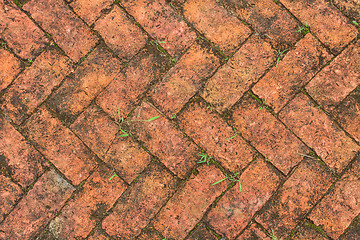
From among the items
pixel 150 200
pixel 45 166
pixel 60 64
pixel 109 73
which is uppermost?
pixel 109 73

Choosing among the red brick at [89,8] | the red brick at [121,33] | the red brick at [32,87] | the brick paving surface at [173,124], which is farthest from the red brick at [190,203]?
the red brick at [89,8]

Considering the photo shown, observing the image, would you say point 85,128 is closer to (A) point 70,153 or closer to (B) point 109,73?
(A) point 70,153

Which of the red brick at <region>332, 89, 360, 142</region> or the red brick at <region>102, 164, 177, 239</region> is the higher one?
the red brick at <region>332, 89, 360, 142</region>

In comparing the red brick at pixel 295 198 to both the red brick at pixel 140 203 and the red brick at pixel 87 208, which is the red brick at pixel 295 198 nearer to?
the red brick at pixel 140 203

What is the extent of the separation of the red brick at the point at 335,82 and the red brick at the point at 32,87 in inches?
88.3

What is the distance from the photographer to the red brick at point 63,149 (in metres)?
2.13

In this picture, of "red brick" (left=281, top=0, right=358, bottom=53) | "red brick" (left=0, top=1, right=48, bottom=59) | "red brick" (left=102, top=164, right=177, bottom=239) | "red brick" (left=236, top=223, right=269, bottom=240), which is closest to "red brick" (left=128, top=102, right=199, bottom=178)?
"red brick" (left=102, top=164, right=177, bottom=239)

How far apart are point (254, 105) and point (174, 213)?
1168mm

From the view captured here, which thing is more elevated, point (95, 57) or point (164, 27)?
point (164, 27)

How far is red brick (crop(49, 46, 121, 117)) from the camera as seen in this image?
2154mm

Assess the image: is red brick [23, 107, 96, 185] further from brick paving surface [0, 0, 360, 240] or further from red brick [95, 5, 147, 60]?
red brick [95, 5, 147, 60]

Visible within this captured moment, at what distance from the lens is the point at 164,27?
2.16 m

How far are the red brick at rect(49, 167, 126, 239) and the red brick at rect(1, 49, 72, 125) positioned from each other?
85cm

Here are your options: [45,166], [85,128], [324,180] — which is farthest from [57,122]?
[324,180]
